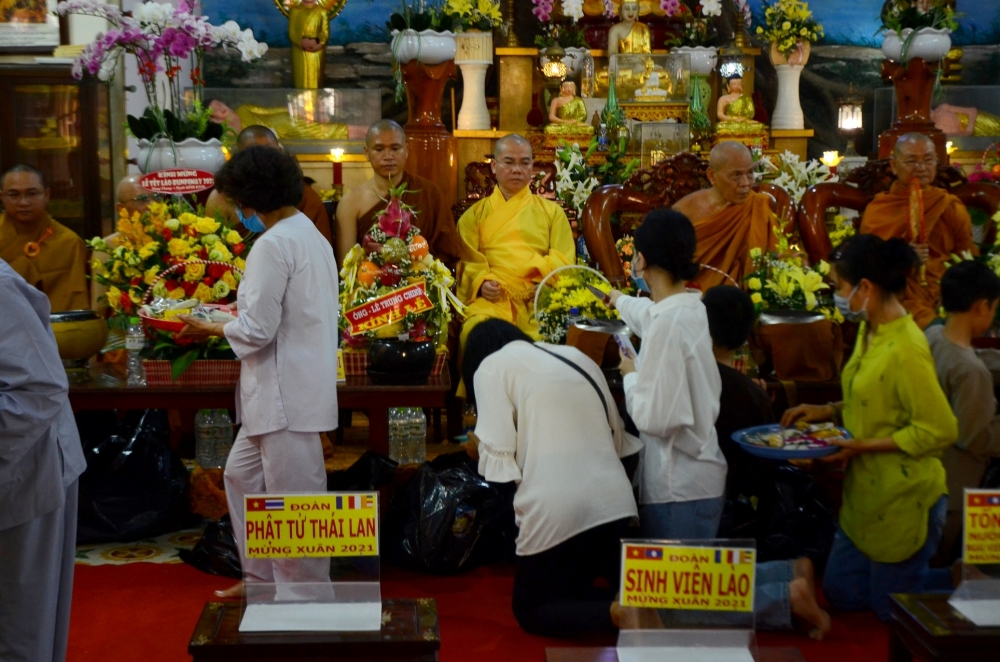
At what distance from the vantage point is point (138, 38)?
4582 millimetres

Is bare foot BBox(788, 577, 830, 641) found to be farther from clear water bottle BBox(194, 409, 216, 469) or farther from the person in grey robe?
clear water bottle BBox(194, 409, 216, 469)

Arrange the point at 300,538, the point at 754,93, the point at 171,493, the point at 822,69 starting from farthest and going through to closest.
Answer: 1. the point at 822,69
2. the point at 754,93
3. the point at 171,493
4. the point at 300,538

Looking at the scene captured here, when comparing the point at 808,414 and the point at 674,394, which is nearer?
the point at 674,394

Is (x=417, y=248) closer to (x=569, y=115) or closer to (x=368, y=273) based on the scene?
Result: (x=368, y=273)

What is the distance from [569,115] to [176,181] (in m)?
4.34

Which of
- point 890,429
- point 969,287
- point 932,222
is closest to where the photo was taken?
point 890,429

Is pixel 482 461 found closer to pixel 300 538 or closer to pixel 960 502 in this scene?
pixel 300 538

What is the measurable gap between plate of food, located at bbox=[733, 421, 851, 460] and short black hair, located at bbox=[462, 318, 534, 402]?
0.72 meters

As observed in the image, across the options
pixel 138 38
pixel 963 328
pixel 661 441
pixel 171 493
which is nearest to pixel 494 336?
pixel 661 441

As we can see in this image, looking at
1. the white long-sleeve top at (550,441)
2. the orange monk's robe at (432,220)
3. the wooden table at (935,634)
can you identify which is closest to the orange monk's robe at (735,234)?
the orange monk's robe at (432,220)

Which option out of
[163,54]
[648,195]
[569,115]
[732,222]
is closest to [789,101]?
[569,115]

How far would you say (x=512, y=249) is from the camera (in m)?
5.62

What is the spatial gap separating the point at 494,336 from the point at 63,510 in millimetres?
1157

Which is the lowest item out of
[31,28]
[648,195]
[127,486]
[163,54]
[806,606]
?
[806,606]
